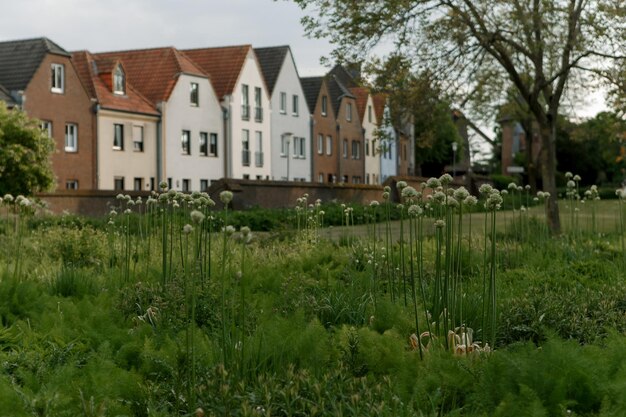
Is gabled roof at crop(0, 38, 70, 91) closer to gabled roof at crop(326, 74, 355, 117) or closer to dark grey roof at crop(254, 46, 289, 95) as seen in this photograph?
dark grey roof at crop(254, 46, 289, 95)

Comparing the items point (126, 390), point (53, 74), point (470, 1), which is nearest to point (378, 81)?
point (470, 1)

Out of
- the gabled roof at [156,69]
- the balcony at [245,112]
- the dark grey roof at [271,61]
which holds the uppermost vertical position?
the dark grey roof at [271,61]

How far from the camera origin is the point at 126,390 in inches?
198

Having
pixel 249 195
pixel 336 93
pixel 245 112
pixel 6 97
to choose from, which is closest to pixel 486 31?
pixel 249 195

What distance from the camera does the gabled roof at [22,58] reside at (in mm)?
45812

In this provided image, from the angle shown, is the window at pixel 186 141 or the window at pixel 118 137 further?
the window at pixel 186 141

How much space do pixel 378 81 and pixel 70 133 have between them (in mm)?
27168

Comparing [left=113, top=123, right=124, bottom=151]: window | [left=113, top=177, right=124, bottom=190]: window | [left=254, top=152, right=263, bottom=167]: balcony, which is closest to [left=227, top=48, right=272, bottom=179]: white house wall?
[left=254, top=152, right=263, bottom=167]: balcony

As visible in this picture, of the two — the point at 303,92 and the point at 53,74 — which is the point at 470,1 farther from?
the point at 303,92

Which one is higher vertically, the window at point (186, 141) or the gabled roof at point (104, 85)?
the gabled roof at point (104, 85)

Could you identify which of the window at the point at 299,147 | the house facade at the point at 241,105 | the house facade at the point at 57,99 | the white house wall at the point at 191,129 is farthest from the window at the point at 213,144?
the house facade at the point at 57,99

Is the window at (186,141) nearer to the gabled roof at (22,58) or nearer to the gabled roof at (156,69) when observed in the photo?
the gabled roof at (156,69)

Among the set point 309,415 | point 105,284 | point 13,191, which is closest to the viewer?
point 309,415

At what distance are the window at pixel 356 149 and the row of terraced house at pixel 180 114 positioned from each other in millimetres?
941
